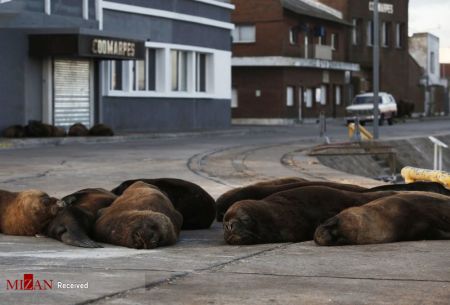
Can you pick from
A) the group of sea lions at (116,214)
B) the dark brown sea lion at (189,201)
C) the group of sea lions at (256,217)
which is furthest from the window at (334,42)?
the group of sea lions at (256,217)

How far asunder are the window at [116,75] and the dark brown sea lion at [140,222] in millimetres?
29971

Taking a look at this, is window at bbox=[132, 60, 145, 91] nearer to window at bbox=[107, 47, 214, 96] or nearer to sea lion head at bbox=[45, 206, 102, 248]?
window at bbox=[107, 47, 214, 96]

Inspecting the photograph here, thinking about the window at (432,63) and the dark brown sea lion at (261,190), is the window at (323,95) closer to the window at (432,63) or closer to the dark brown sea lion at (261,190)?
the window at (432,63)

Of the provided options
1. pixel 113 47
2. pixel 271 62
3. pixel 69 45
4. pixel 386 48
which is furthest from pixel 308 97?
pixel 69 45

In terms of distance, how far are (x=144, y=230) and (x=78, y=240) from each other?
73 cm

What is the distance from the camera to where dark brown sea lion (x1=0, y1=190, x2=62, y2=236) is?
421 inches

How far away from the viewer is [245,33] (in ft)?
206

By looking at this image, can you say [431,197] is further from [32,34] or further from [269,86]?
[269,86]

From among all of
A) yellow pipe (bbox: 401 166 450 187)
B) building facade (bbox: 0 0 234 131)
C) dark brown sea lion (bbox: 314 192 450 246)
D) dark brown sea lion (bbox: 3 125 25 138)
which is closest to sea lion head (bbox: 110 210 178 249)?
dark brown sea lion (bbox: 314 192 450 246)

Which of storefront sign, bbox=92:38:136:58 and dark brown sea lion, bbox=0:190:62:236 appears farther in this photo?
Result: storefront sign, bbox=92:38:136:58

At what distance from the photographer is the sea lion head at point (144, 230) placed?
9.63 m

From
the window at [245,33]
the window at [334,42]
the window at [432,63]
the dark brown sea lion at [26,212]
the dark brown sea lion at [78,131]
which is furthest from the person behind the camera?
the window at [432,63]

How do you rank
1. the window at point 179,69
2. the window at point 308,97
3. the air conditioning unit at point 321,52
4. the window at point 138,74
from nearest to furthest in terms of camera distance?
the window at point 138,74 → the window at point 179,69 → the window at point 308,97 → the air conditioning unit at point 321,52

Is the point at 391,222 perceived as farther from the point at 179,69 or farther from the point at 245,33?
the point at 245,33
